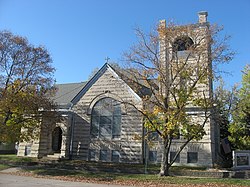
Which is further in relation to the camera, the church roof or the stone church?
the church roof

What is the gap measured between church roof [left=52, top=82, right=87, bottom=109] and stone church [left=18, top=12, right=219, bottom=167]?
0.25 metres

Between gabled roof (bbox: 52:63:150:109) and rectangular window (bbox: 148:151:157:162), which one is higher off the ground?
gabled roof (bbox: 52:63:150:109)

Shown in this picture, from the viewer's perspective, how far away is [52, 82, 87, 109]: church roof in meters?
31.8

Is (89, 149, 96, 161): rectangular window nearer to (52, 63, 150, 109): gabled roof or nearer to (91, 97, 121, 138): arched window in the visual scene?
(91, 97, 121, 138): arched window

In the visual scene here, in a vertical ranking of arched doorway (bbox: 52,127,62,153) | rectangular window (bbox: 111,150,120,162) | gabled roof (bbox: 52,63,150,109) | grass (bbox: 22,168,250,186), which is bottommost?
grass (bbox: 22,168,250,186)

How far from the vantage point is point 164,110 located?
19375 millimetres

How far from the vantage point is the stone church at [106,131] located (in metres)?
26.1

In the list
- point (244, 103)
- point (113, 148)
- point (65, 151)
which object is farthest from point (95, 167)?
point (244, 103)

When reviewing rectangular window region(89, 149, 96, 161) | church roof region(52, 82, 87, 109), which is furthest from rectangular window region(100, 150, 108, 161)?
church roof region(52, 82, 87, 109)

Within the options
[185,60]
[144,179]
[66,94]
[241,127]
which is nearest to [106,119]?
[66,94]

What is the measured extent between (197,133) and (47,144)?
1908cm

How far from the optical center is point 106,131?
94.3ft

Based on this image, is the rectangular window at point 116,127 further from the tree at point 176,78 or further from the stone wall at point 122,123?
the tree at point 176,78

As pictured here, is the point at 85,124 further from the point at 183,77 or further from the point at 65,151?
the point at 183,77
